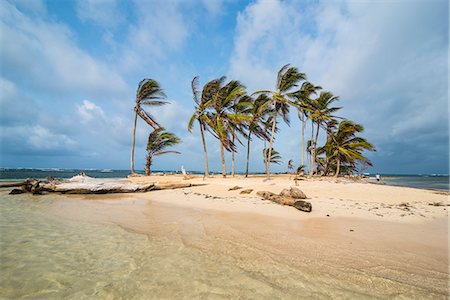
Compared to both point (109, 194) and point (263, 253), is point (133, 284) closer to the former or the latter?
point (263, 253)

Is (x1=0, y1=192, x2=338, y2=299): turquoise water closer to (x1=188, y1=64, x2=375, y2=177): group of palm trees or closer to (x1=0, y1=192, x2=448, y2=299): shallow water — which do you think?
(x1=0, y1=192, x2=448, y2=299): shallow water

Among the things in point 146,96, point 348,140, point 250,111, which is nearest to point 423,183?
point 348,140

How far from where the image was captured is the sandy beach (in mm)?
2289

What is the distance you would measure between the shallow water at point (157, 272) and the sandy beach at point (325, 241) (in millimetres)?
25

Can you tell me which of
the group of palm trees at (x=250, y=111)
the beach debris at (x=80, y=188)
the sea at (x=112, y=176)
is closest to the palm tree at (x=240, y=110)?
the group of palm trees at (x=250, y=111)

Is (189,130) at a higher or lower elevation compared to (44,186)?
higher

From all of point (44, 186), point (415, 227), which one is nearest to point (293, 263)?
point (415, 227)

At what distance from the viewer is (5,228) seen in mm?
4113

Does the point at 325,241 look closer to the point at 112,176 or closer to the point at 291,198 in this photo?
the point at 291,198

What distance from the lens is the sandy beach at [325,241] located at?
229 centimetres

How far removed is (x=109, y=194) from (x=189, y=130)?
944cm

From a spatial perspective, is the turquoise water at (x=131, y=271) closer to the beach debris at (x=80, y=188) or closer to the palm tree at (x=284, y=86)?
the beach debris at (x=80, y=188)

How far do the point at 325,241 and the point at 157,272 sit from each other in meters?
2.82

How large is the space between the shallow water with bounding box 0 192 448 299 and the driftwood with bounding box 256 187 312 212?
10.5 ft
